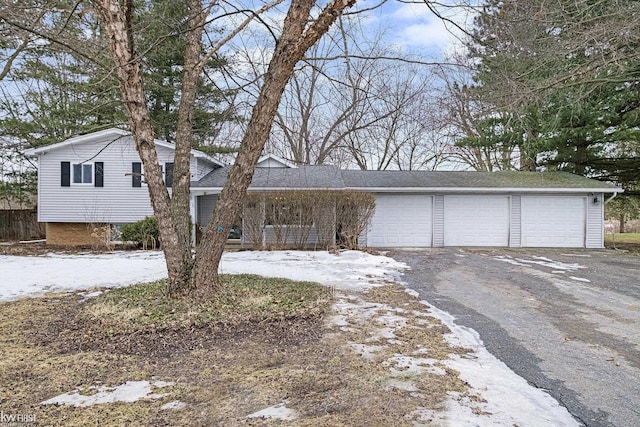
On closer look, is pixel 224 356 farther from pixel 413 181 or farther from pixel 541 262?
pixel 413 181

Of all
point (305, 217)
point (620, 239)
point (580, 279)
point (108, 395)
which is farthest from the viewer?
point (620, 239)

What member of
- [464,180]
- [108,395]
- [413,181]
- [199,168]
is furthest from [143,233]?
[464,180]

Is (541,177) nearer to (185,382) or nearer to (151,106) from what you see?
(185,382)

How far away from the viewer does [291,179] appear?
1368 cm

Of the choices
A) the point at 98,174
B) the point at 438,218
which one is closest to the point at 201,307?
the point at 438,218

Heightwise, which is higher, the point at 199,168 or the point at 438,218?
the point at 199,168

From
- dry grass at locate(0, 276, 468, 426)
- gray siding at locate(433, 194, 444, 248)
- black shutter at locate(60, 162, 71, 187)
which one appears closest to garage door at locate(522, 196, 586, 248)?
gray siding at locate(433, 194, 444, 248)

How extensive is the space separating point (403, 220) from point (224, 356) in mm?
10892

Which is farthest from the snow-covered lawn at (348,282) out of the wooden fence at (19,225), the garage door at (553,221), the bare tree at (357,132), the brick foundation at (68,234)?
the bare tree at (357,132)

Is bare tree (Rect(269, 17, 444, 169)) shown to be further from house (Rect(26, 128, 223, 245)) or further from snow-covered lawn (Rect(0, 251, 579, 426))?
snow-covered lawn (Rect(0, 251, 579, 426))

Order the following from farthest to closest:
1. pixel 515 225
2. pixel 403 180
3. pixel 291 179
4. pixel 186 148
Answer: pixel 403 180 < pixel 291 179 < pixel 515 225 < pixel 186 148

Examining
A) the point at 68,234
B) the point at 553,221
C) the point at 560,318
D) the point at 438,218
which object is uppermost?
the point at 438,218

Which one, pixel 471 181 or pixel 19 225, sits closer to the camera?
pixel 471 181

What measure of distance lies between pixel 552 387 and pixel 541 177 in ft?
44.2
